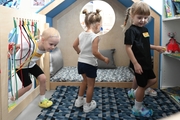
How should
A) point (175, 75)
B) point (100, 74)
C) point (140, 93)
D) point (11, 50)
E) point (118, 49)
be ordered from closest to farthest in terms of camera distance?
point (11, 50) < point (140, 93) < point (175, 75) < point (100, 74) < point (118, 49)

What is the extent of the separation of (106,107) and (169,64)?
789mm

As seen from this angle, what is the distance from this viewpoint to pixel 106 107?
5.33 ft

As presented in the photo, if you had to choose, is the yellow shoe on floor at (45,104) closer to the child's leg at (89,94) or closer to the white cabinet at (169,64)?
the child's leg at (89,94)

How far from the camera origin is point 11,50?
53.4 inches

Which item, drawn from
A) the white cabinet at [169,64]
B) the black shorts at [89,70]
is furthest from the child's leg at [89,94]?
the white cabinet at [169,64]

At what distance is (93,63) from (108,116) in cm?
38

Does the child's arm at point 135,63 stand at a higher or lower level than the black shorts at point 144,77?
higher

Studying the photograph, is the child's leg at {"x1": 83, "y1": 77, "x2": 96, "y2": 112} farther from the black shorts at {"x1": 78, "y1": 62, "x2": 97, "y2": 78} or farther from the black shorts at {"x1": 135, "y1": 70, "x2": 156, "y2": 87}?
the black shorts at {"x1": 135, "y1": 70, "x2": 156, "y2": 87}

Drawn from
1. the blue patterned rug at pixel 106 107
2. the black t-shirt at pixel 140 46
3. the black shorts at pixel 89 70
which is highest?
the black t-shirt at pixel 140 46

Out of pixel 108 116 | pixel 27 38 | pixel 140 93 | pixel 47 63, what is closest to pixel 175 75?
pixel 140 93

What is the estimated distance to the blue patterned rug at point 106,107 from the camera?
1450mm

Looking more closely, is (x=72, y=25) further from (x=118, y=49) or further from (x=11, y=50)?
(x=11, y=50)

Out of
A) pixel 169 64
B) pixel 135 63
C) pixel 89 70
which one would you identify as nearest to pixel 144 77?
pixel 135 63

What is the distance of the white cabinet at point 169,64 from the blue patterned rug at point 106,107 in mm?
143
